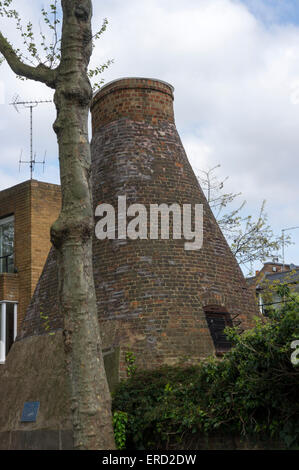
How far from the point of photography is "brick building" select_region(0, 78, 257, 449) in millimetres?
13344

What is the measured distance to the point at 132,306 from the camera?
545 inches

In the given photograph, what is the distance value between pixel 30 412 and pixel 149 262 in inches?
148

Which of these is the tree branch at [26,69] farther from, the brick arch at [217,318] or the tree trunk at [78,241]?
the brick arch at [217,318]

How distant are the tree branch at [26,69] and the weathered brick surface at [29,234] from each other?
882 cm

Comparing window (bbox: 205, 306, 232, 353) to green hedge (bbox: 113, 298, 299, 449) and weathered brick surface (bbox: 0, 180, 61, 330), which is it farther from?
weathered brick surface (bbox: 0, 180, 61, 330)

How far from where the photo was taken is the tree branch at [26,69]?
10.9m

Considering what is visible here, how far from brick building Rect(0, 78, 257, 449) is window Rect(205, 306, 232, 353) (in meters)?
0.02

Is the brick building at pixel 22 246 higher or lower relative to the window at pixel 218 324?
higher

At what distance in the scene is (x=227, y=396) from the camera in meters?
10.4

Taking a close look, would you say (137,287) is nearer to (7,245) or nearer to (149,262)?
(149,262)

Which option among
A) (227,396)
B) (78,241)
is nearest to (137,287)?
(227,396)

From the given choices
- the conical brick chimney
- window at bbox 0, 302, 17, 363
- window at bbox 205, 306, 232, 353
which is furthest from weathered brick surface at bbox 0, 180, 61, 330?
window at bbox 205, 306, 232, 353

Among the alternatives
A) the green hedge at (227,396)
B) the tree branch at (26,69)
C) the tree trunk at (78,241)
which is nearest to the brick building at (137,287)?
the green hedge at (227,396)
